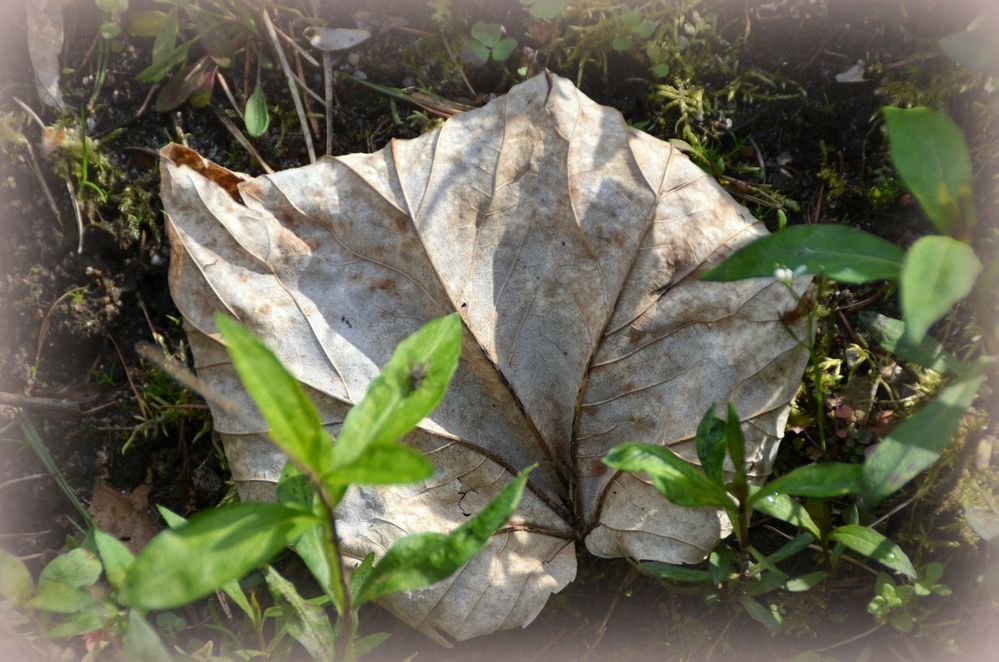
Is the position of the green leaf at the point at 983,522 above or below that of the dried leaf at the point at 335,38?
below

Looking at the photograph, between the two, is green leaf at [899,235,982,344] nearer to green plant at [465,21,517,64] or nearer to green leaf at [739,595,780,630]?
green leaf at [739,595,780,630]

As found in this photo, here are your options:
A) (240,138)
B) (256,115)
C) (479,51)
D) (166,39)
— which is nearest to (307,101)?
(256,115)

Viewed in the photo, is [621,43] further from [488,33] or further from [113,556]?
[113,556]

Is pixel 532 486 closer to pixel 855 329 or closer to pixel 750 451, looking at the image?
pixel 750 451

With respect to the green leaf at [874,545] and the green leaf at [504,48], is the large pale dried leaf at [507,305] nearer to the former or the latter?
the green leaf at [874,545]

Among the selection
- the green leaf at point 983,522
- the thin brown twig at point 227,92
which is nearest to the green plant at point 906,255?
the green leaf at point 983,522

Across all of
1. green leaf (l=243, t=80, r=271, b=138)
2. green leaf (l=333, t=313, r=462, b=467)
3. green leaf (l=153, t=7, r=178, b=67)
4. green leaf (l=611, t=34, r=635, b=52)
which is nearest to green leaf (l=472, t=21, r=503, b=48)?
green leaf (l=611, t=34, r=635, b=52)
